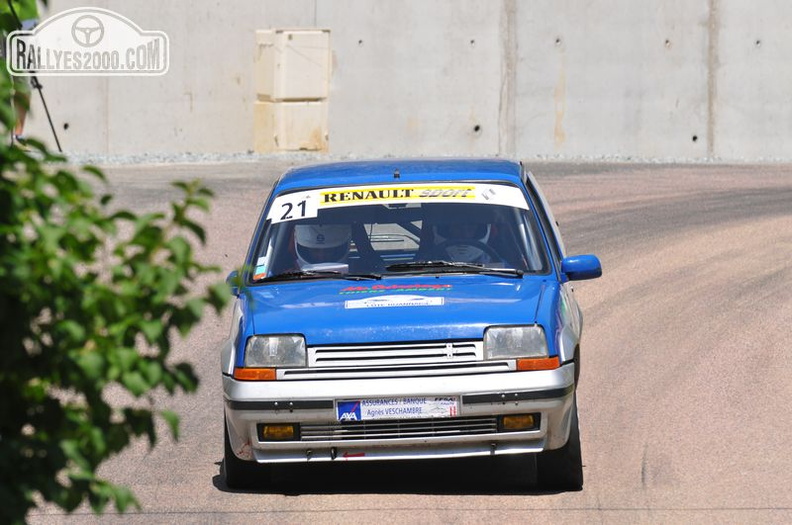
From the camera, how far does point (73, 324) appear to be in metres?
2.85

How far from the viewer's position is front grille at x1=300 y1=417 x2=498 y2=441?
6.51 m

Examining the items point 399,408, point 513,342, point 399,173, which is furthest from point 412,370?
point 399,173

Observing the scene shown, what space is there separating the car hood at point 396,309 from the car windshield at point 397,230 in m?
0.36

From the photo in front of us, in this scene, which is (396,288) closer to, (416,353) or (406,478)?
(416,353)

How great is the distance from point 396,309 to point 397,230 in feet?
3.78

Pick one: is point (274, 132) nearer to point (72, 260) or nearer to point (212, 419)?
point (212, 419)

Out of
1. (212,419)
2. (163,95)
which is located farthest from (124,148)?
(212,419)

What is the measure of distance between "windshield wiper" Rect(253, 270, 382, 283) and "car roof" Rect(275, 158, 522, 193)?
67 cm

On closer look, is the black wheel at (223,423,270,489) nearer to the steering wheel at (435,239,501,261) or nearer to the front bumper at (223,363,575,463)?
the front bumper at (223,363,575,463)

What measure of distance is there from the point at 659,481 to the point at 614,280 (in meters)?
6.28

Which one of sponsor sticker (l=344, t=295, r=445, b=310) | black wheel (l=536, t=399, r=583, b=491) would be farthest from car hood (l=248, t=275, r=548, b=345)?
black wheel (l=536, t=399, r=583, b=491)

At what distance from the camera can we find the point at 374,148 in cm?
2359

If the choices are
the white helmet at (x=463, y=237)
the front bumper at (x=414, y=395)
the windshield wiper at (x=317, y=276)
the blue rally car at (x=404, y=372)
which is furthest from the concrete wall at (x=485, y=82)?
the front bumper at (x=414, y=395)

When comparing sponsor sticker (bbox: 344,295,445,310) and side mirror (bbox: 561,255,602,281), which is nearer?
sponsor sticker (bbox: 344,295,445,310)
